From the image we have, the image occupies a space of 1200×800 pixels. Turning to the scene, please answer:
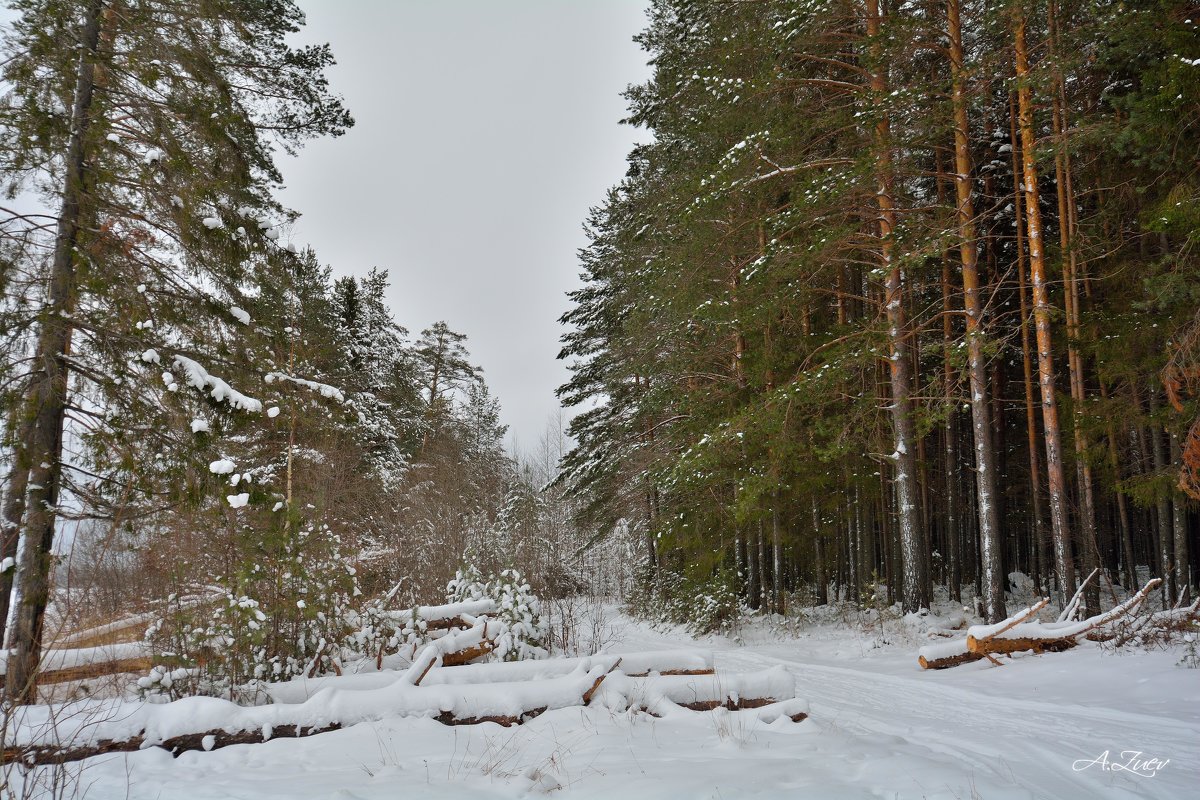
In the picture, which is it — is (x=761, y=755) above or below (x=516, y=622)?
below

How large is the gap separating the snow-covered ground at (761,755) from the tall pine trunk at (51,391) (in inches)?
102

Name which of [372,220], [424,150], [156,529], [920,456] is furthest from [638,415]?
[424,150]

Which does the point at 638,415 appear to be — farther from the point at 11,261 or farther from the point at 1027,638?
the point at 11,261

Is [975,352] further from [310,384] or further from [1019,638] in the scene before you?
[310,384]

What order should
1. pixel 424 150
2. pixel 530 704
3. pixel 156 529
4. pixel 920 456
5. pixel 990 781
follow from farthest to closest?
pixel 424 150
pixel 920 456
pixel 156 529
pixel 530 704
pixel 990 781

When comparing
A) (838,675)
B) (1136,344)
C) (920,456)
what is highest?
(1136,344)

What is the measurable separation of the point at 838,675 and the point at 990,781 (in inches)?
193

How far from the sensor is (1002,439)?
17.7 metres

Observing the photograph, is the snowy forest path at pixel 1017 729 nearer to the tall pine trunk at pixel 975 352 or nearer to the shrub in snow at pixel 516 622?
the tall pine trunk at pixel 975 352

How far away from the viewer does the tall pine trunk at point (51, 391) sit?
19.2ft

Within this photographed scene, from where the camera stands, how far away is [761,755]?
165 inches

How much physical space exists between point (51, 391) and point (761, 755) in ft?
23.7

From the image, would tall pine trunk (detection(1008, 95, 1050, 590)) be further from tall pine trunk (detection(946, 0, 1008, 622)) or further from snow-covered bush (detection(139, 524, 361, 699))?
snow-covered bush (detection(139, 524, 361, 699))

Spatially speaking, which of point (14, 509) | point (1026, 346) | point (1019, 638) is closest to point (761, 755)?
point (1019, 638)
